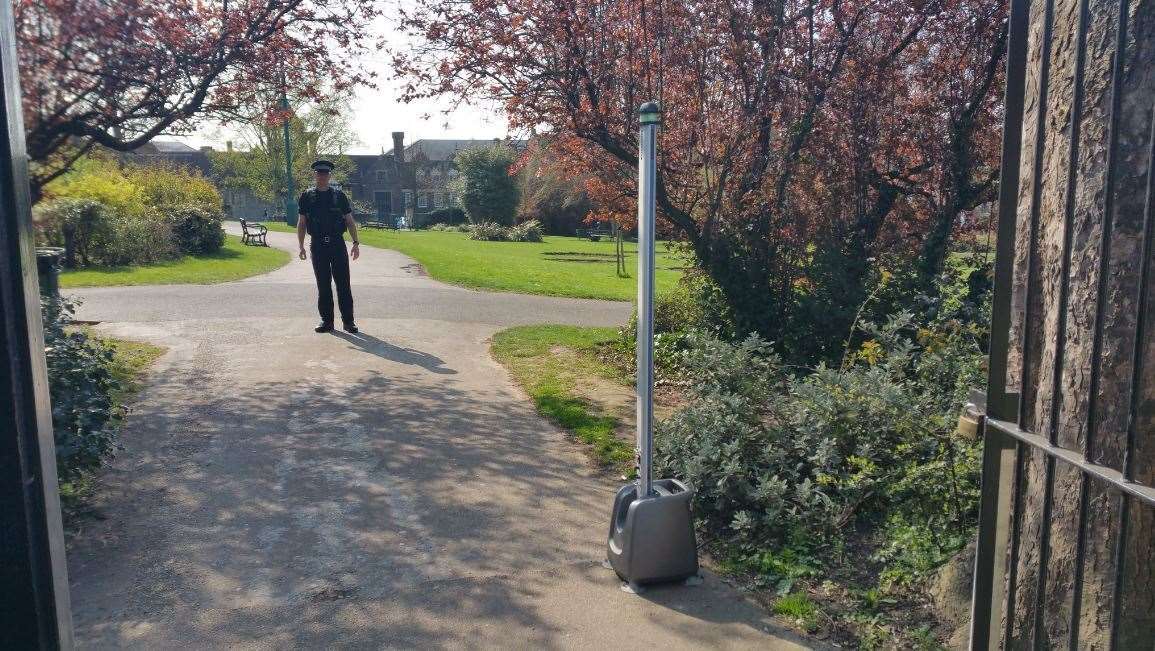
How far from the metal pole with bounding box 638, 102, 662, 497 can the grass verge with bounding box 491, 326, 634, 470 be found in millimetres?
1635

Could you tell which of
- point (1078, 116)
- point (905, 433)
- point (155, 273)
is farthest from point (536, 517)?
point (155, 273)

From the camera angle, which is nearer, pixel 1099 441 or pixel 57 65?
pixel 1099 441

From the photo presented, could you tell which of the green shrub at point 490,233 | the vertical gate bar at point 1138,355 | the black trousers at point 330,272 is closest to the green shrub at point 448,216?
→ the green shrub at point 490,233

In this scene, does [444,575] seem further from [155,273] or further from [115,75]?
[155,273]

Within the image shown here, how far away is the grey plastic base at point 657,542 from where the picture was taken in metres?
3.85

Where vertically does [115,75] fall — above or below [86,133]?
above

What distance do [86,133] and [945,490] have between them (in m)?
7.26

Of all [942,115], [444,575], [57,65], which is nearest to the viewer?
[444,575]

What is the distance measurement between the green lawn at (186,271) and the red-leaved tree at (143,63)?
8278 mm

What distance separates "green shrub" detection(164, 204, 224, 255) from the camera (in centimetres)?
→ 2147

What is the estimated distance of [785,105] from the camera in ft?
26.5

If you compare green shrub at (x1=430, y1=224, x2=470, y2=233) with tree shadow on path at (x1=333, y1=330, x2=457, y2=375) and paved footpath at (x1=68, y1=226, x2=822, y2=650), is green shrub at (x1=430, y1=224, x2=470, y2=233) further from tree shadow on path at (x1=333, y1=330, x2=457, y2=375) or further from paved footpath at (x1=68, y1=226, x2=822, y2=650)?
paved footpath at (x1=68, y1=226, x2=822, y2=650)

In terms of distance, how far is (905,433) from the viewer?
4.53 metres

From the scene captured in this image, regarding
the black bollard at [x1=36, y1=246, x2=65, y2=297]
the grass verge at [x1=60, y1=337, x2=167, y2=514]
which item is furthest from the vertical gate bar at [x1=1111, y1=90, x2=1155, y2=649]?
the black bollard at [x1=36, y1=246, x2=65, y2=297]
